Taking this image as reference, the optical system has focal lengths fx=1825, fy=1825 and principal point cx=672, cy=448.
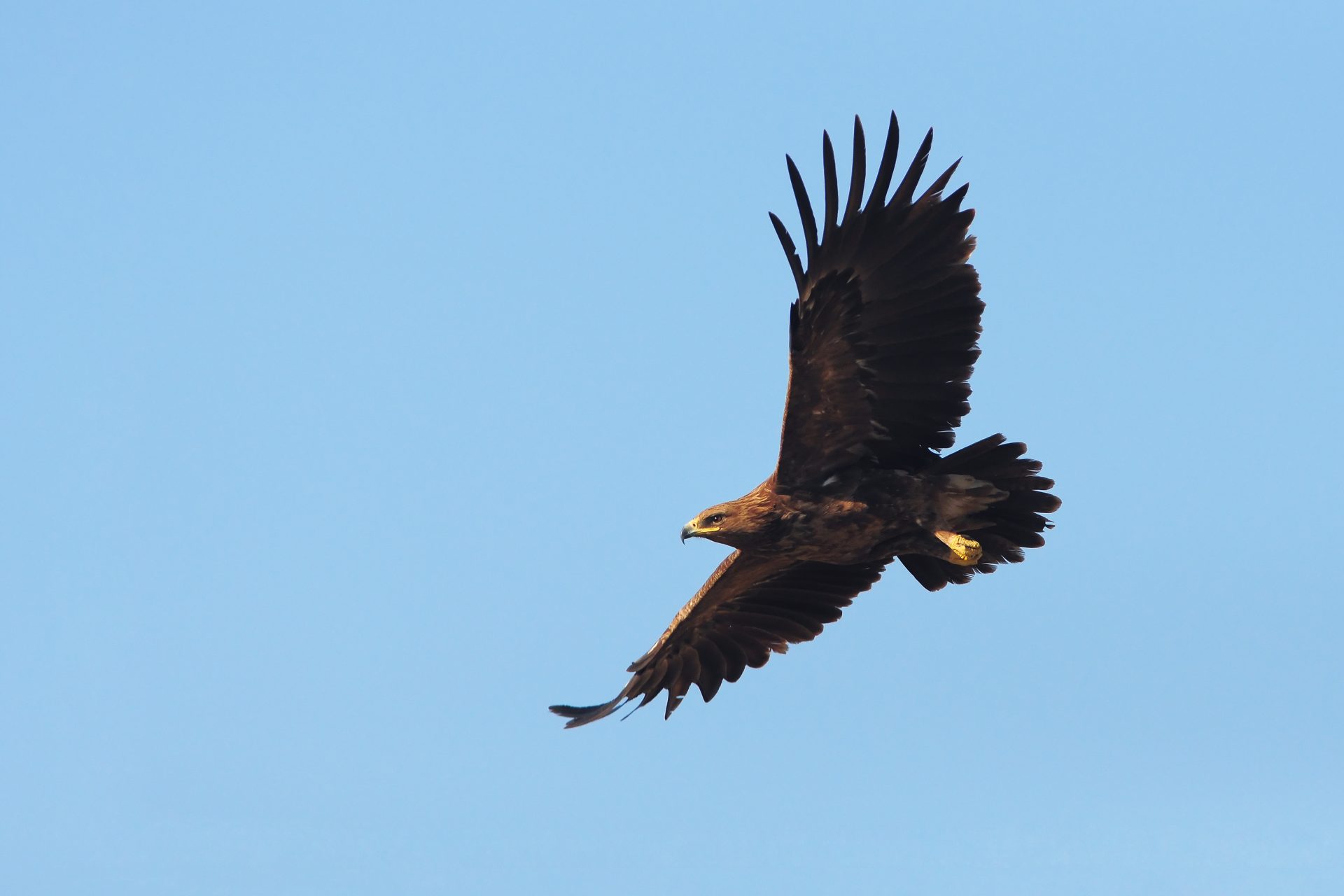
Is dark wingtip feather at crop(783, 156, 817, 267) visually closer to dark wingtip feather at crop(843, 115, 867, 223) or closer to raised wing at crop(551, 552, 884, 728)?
dark wingtip feather at crop(843, 115, 867, 223)

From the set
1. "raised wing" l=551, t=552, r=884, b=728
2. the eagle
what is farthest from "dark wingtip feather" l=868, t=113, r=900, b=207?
"raised wing" l=551, t=552, r=884, b=728

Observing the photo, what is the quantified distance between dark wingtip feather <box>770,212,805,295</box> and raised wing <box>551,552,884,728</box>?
280 centimetres

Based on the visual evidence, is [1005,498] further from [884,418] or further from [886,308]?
[886,308]

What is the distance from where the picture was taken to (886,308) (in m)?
12.5

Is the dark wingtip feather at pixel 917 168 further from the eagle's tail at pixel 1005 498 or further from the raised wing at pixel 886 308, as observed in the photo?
the eagle's tail at pixel 1005 498

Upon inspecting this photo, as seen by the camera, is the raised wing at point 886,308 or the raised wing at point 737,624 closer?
the raised wing at point 886,308

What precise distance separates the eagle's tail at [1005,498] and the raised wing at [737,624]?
54.5 inches

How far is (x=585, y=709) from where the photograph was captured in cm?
1452

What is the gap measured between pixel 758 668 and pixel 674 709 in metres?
0.77

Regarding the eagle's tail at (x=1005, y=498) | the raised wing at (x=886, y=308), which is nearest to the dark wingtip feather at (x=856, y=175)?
the raised wing at (x=886, y=308)

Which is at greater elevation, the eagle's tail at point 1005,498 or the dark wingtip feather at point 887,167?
the dark wingtip feather at point 887,167

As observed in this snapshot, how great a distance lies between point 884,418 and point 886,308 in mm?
892

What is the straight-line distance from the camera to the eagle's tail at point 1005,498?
42.2 ft

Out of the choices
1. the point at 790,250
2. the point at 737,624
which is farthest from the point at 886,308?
the point at 737,624
